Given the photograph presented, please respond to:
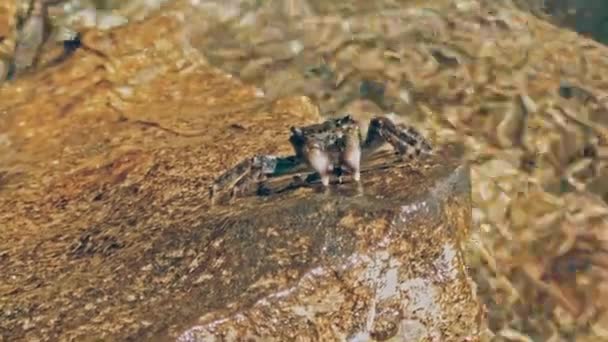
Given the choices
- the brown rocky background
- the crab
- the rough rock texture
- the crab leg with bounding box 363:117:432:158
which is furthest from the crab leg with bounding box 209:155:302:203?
the crab leg with bounding box 363:117:432:158

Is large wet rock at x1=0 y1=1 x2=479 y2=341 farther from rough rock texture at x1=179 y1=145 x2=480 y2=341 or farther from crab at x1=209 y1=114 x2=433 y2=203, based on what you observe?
crab at x1=209 y1=114 x2=433 y2=203

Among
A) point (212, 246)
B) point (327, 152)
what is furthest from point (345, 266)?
point (327, 152)

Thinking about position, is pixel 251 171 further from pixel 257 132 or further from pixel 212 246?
pixel 212 246

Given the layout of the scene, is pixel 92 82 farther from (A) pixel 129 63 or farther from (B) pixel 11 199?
(B) pixel 11 199

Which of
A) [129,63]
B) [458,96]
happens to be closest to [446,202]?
[458,96]

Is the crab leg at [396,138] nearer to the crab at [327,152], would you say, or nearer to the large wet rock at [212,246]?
the crab at [327,152]

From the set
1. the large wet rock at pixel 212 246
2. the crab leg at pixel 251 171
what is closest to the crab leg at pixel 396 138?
the large wet rock at pixel 212 246
